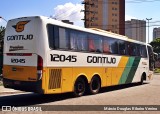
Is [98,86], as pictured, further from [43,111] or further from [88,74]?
[43,111]

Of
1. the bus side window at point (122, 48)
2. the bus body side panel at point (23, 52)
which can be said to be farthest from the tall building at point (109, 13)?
the bus body side panel at point (23, 52)

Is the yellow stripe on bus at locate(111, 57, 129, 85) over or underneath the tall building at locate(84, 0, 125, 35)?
underneath

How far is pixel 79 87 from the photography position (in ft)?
48.0

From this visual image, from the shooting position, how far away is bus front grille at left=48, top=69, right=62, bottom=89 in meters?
12.6

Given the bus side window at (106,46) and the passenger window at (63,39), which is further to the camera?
the bus side window at (106,46)

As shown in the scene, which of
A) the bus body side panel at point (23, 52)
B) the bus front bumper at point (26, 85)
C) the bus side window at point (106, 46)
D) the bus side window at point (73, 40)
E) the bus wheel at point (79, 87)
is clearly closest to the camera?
the bus front bumper at point (26, 85)

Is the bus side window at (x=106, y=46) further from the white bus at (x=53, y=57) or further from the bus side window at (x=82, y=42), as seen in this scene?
the bus side window at (x=82, y=42)

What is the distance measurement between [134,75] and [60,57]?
8932 millimetres

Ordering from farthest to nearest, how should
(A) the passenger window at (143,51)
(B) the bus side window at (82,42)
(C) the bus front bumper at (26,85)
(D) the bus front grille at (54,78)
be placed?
(A) the passenger window at (143,51) < (B) the bus side window at (82,42) < (D) the bus front grille at (54,78) < (C) the bus front bumper at (26,85)

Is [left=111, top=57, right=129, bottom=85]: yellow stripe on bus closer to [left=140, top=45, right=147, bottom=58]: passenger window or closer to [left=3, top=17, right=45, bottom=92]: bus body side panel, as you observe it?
[left=140, top=45, right=147, bottom=58]: passenger window

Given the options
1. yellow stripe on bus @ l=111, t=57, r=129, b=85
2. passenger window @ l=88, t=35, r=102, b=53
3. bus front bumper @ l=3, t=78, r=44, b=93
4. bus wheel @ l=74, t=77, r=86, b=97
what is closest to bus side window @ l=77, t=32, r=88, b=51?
passenger window @ l=88, t=35, r=102, b=53

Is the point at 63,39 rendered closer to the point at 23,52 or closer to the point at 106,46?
the point at 23,52

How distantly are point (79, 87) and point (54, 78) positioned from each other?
85.6 inches

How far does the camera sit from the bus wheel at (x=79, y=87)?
47.1 ft
